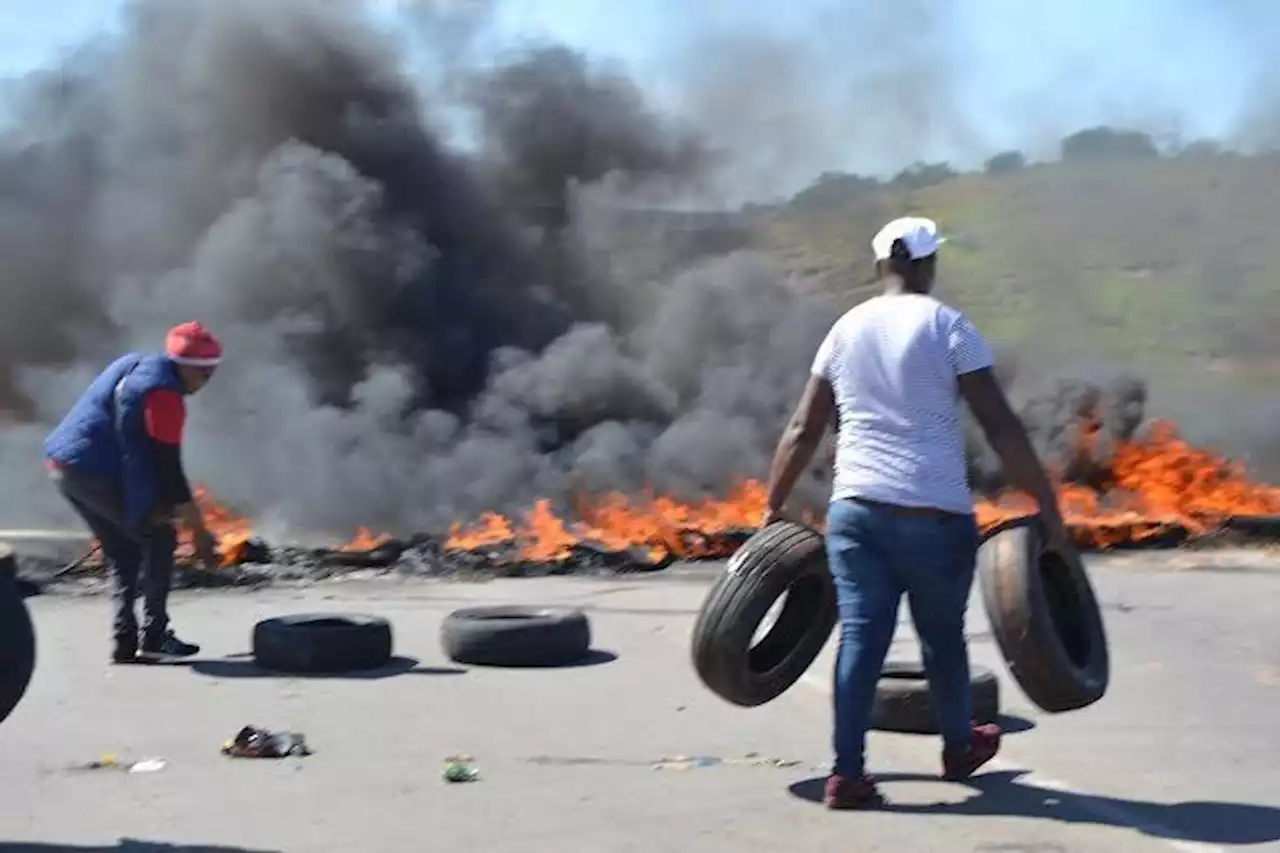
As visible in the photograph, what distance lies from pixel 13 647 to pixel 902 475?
276cm

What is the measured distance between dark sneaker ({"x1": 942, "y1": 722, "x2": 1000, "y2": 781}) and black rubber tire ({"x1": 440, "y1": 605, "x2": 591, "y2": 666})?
3116 mm

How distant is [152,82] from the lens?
77.2ft

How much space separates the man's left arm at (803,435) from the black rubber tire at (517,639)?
304 centimetres

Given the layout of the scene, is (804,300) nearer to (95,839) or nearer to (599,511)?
(599,511)

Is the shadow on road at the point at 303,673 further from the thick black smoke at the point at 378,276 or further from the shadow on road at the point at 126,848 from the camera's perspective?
the thick black smoke at the point at 378,276

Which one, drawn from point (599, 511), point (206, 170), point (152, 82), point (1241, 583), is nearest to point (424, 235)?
point (206, 170)

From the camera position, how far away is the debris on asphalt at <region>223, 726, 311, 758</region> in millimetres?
6277

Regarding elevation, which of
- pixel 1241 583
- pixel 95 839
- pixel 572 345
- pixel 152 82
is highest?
pixel 152 82

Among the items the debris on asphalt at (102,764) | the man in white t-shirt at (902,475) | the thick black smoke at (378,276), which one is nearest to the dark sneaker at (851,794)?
the man in white t-shirt at (902,475)

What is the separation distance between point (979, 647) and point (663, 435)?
895cm

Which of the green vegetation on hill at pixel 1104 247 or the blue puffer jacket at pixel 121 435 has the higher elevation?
the green vegetation on hill at pixel 1104 247

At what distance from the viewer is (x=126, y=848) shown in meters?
4.96

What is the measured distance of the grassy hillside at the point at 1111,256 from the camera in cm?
2780

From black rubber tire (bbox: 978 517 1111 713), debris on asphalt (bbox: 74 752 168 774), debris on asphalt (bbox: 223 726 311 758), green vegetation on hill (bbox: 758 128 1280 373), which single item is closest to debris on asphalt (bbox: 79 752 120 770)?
debris on asphalt (bbox: 74 752 168 774)
